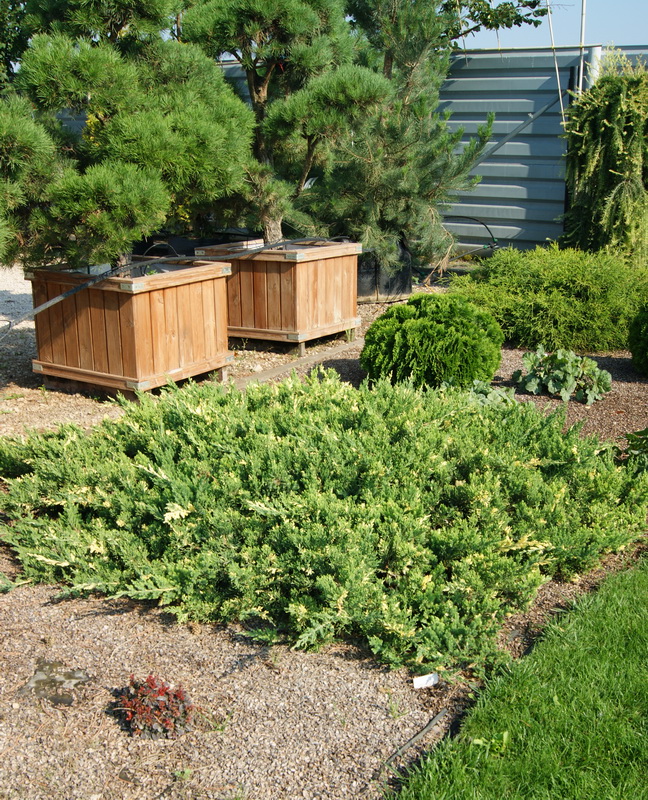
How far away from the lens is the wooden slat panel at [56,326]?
6098 mm

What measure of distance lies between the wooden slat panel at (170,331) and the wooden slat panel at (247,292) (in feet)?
5.20

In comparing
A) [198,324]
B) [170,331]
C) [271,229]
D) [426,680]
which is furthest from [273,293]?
[426,680]

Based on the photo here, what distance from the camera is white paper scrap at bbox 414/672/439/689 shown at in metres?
2.76

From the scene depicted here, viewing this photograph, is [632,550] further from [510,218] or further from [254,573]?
[510,218]

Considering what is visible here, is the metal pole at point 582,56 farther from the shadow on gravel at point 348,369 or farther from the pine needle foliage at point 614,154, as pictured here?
the shadow on gravel at point 348,369

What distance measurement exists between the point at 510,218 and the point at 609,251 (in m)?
2.64

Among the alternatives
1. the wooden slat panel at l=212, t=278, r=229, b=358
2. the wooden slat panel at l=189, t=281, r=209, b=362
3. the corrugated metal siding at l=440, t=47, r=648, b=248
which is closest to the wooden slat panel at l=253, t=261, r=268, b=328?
the wooden slat panel at l=212, t=278, r=229, b=358

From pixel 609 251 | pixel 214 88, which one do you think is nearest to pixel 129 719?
pixel 214 88

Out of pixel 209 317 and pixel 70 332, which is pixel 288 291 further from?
pixel 70 332

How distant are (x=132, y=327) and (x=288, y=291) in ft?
6.47

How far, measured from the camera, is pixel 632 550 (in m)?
3.72

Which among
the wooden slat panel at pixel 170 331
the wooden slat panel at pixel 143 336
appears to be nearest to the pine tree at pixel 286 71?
the wooden slat panel at pixel 170 331

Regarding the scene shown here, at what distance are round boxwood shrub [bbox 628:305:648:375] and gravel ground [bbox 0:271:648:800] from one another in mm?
3227

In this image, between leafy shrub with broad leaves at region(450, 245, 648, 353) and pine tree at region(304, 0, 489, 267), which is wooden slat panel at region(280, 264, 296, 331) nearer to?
leafy shrub with broad leaves at region(450, 245, 648, 353)
